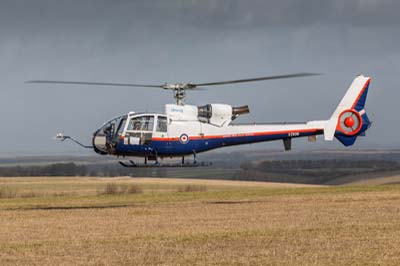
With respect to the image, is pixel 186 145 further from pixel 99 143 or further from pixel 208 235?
pixel 208 235

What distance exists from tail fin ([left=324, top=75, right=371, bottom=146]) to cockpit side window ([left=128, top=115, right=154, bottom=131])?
7.53 meters

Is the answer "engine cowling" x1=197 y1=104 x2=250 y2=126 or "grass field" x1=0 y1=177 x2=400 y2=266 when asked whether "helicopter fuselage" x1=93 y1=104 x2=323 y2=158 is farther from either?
"grass field" x1=0 y1=177 x2=400 y2=266

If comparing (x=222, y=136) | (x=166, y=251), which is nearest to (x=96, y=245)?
(x=166, y=251)

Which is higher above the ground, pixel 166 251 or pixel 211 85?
pixel 211 85

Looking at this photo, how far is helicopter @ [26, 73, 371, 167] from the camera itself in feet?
108

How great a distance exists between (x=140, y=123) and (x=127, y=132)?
1.89 ft

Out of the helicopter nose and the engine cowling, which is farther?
the engine cowling

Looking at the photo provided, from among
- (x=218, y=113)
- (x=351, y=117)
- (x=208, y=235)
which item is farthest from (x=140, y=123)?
(x=351, y=117)

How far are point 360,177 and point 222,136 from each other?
7391 cm

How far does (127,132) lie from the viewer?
32.7 m

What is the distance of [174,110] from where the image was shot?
33.5 meters

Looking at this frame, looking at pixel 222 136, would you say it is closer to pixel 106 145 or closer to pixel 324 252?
pixel 106 145

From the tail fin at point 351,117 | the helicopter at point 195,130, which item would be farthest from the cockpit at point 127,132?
the tail fin at point 351,117

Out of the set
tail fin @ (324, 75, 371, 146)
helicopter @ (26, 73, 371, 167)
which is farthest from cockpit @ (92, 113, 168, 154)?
tail fin @ (324, 75, 371, 146)
